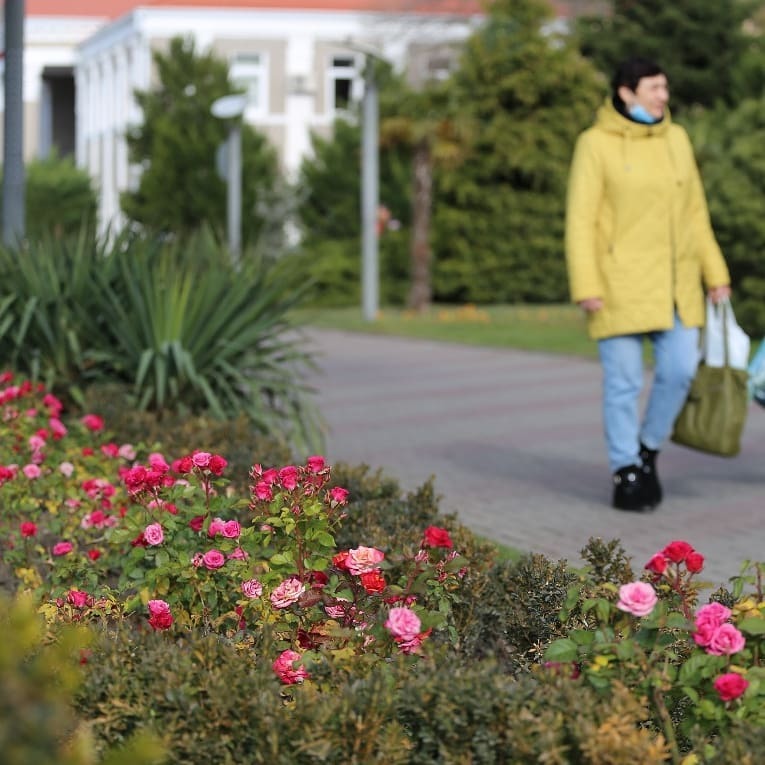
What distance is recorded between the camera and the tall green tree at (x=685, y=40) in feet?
104

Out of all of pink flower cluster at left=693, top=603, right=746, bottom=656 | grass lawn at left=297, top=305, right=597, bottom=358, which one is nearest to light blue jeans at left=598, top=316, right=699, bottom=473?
pink flower cluster at left=693, top=603, right=746, bottom=656

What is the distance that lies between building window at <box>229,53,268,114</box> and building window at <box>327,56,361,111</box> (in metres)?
1.61

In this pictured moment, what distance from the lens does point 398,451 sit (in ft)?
34.6

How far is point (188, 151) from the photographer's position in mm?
35000

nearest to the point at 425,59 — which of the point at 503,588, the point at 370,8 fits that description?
the point at 370,8

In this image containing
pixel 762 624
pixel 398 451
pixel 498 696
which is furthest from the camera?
pixel 398 451

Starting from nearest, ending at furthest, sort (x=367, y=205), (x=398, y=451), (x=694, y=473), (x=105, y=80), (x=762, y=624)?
(x=762, y=624), (x=694, y=473), (x=398, y=451), (x=367, y=205), (x=105, y=80)

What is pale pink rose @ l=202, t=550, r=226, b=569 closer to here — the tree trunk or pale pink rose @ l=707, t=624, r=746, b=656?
pale pink rose @ l=707, t=624, r=746, b=656

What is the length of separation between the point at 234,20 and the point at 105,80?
5.71 m

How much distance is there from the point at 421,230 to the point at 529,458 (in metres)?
20.2

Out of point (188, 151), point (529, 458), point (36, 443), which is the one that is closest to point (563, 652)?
point (36, 443)

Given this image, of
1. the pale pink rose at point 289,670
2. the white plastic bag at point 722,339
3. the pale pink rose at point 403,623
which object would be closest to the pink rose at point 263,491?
the pale pink rose at point 289,670

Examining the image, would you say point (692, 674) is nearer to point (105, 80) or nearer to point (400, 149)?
point (400, 149)

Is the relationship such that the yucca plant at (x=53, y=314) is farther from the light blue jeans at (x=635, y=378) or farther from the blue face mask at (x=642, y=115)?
the blue face mask at (x=642, y=115)
